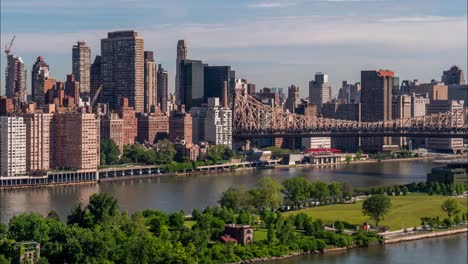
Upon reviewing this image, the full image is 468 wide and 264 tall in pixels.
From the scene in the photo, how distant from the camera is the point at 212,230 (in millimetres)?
14078

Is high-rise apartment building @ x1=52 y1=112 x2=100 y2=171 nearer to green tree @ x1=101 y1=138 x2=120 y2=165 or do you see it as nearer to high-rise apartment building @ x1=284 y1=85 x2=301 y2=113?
green tree @ x1=101 y1=138 x2=120 y2=165

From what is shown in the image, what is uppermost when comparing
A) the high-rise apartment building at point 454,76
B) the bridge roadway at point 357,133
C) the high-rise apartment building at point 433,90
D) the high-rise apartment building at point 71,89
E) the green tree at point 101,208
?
the high-rise apartment building at point 454,76

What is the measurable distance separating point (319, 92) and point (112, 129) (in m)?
31.4

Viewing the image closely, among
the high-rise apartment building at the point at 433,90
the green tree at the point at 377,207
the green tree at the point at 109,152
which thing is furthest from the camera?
the high-rise apartment building at the point at 433,90

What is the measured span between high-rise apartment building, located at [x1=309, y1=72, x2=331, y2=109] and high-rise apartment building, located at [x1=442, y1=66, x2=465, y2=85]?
11.4 meters

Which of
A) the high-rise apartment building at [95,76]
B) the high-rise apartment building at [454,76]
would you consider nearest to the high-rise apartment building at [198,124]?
the high-rise apartment building at [95,76]

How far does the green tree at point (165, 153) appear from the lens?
104ft

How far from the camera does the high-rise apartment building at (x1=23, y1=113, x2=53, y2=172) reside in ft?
91.4

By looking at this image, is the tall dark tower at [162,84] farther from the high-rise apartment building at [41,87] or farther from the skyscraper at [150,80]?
the high-rise apartment building at [41,87]

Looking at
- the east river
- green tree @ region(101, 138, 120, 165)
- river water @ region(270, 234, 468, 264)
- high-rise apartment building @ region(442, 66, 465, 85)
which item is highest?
high-rise apartment building @ region(442, 66, 465, 85)

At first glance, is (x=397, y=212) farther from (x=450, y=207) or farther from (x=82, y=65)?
(x=82, y=65)

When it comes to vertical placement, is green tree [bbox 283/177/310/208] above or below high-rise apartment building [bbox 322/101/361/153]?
below

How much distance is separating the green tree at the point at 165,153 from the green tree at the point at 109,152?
1393 mm

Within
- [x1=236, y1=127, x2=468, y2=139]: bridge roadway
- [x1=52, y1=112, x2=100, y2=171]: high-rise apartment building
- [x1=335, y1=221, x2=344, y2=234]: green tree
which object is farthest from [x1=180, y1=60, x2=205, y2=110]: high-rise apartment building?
[x1=335, y1=221, x2=344, y2=234]: green tree
